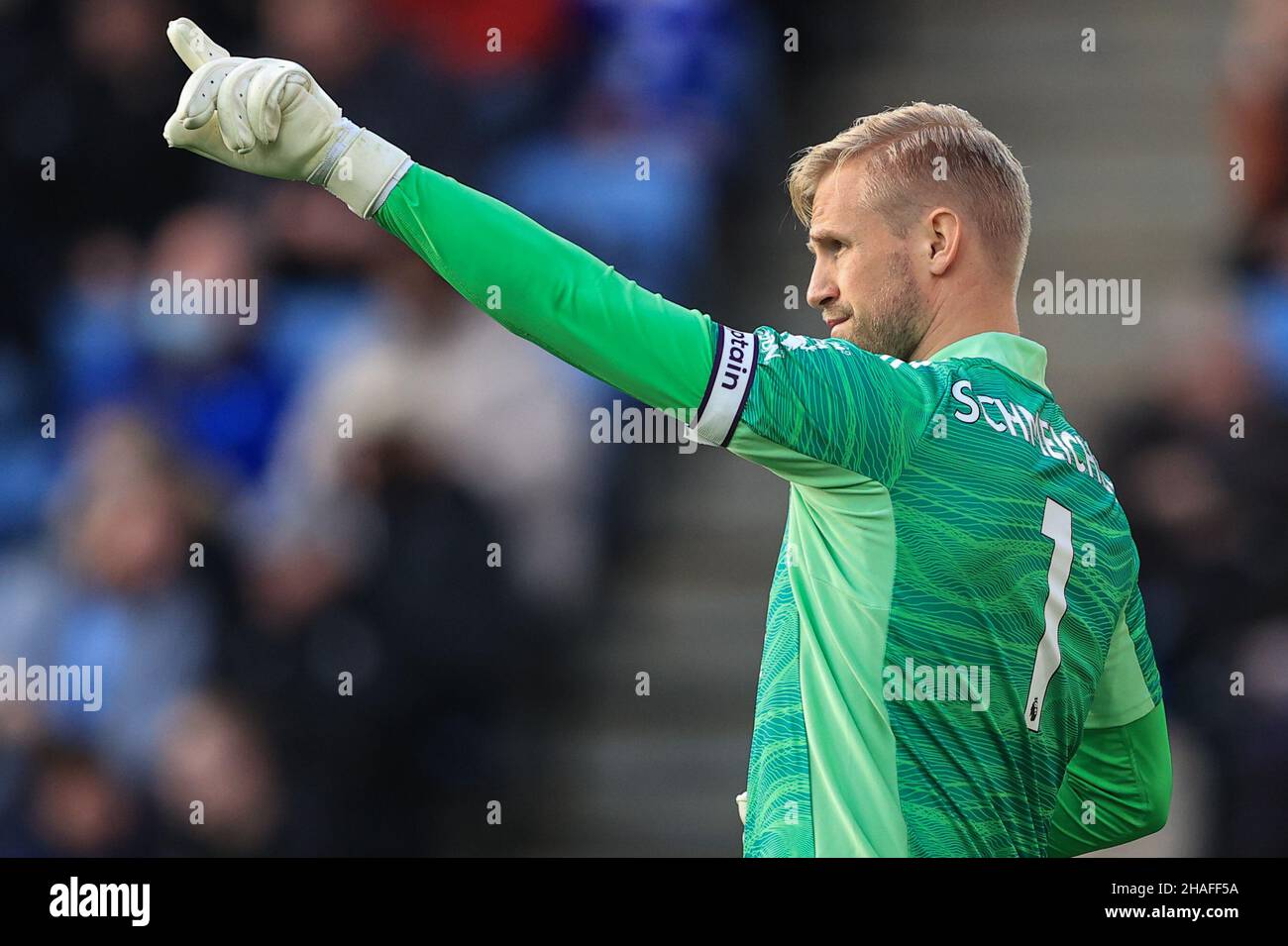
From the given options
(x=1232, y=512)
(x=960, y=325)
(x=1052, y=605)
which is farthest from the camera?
(x=1232, y=512)

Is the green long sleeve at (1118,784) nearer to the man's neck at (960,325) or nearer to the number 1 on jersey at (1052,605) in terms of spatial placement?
the number 1 on jersey at (1052,605)

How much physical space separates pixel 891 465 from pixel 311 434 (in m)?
2.53

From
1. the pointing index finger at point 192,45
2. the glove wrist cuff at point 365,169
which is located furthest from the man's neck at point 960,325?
the pointing index finger at point 192,45

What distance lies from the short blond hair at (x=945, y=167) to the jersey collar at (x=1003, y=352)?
0.12 metres

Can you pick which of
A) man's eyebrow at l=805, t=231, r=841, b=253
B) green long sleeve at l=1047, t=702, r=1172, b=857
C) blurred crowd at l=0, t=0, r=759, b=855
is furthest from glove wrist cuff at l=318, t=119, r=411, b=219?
blurred crowd at l=0, t=0, r=759, b=855

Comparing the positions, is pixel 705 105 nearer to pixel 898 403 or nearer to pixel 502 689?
pixel 502 689

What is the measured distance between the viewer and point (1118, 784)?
6.63ft

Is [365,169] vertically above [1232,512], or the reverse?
[365,169]

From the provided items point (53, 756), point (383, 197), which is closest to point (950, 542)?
point (383, 197)

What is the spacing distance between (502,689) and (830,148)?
7.11 feet

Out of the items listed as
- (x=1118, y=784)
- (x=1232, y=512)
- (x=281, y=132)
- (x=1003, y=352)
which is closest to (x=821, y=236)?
(x=1003, y=352)

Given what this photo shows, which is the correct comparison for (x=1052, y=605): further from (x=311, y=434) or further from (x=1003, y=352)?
(x=311, y=434)

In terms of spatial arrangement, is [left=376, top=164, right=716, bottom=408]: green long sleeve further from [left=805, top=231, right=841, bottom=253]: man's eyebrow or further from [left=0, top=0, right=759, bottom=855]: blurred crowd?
[left=0, top=0, right=759, bottom=855]: blurred crowd

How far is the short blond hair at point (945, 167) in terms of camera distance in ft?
6.21
